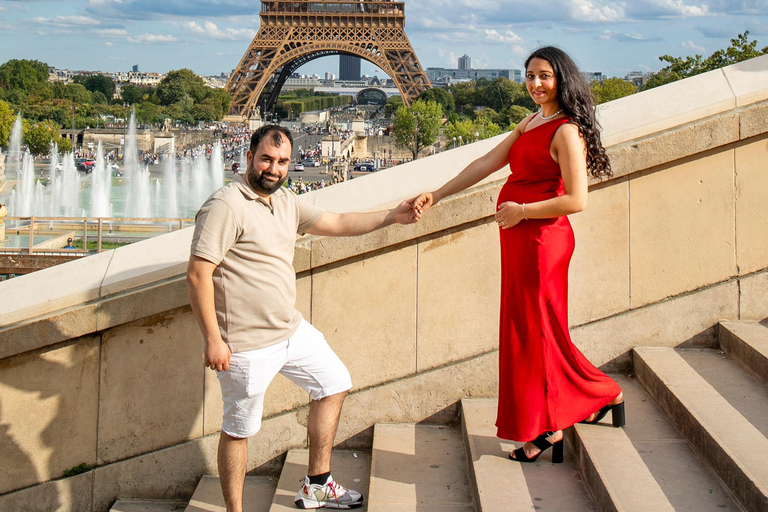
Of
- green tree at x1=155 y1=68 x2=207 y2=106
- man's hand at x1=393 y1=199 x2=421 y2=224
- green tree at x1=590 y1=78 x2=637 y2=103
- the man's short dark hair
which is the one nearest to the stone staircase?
man's hand at x1=393 y1=199 x2=421 y2=224

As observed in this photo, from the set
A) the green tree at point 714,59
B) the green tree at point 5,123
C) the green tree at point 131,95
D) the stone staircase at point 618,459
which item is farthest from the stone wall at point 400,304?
the green tree at point 131,95

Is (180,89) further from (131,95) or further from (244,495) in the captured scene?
(244,495)

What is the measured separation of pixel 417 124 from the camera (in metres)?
70.1

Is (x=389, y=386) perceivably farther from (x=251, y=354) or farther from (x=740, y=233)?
(x=740, y=233)

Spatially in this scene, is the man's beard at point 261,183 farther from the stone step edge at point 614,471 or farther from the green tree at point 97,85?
the green tree at point 97,85

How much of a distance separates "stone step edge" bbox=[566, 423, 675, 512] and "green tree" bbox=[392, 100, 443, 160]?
66.4 meters

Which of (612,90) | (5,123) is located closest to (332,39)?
(612,90)

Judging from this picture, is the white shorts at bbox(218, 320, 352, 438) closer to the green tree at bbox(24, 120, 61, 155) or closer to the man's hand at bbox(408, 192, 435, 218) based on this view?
the man's hand at bbox(408, 192, 435, 218)

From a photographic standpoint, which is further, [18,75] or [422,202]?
[18,75]

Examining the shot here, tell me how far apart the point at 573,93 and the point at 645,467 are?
136cm

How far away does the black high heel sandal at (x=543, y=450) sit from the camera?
3.48 meters

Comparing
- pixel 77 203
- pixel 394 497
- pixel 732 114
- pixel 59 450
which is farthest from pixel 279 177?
pixel 77 203

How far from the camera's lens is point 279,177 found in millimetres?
3178

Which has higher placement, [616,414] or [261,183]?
[261,183]
